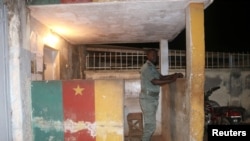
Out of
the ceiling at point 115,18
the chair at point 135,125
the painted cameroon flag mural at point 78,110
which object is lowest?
the chair at point 135,125

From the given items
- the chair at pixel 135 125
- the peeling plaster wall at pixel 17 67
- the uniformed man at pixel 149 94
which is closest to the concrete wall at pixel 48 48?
the peeling plaster wall at pixel 17 67

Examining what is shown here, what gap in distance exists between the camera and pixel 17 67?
4.05m

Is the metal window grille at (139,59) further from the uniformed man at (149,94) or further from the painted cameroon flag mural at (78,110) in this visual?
the painted cameroon flag mural at (78,110)

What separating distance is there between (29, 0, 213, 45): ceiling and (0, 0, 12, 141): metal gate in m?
0.53

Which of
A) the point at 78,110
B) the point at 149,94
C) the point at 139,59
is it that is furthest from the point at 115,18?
the point at 139,59

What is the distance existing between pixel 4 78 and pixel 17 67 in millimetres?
262

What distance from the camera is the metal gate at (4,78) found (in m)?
3.98

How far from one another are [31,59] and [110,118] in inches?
72.6

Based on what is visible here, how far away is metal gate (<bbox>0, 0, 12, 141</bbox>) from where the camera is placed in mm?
3977

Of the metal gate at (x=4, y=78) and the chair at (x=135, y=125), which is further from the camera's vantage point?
the chair at (x=135, y=125)

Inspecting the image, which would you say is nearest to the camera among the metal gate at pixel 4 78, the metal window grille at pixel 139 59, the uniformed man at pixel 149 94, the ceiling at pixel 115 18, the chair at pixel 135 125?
the metal gate at pixel 4 78

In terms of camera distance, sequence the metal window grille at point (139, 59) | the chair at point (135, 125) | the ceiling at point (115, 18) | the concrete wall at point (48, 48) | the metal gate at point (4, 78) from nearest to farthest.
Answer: the metal gate at point (4, 78), the ceiling at point (115, 18), the concrete wall at point (48, 48), the chair at point (135, 125), the metal window grille at point (139, 59)

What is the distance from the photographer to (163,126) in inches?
261

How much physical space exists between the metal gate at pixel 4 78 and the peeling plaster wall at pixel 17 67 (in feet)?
0.20
